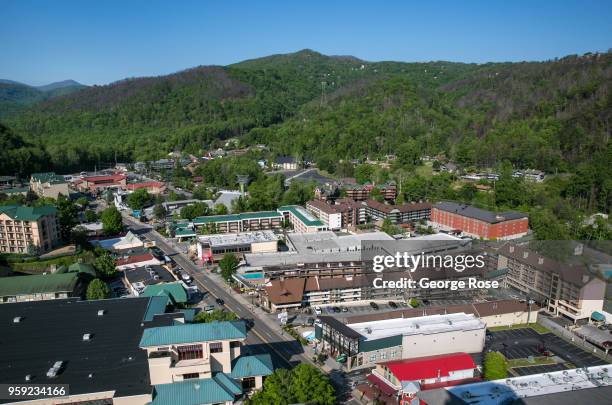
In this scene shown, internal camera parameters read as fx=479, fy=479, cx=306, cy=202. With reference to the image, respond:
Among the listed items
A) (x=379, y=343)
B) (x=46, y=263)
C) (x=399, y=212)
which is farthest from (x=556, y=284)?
(x=46, y=263)

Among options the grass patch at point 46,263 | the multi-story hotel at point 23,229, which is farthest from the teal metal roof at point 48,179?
the grass patch at point 46,263

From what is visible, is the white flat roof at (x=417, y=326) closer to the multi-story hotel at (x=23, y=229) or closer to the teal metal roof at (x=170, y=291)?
the teal metal roof at (x=170, y=291)

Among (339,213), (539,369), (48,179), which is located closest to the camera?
(539,369)

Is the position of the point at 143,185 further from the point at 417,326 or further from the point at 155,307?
the point at 417,326

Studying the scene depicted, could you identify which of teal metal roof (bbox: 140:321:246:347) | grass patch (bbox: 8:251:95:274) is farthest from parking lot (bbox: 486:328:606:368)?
grass patch (bbox: 8:251:95:274)

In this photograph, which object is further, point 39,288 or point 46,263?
point 46,263
